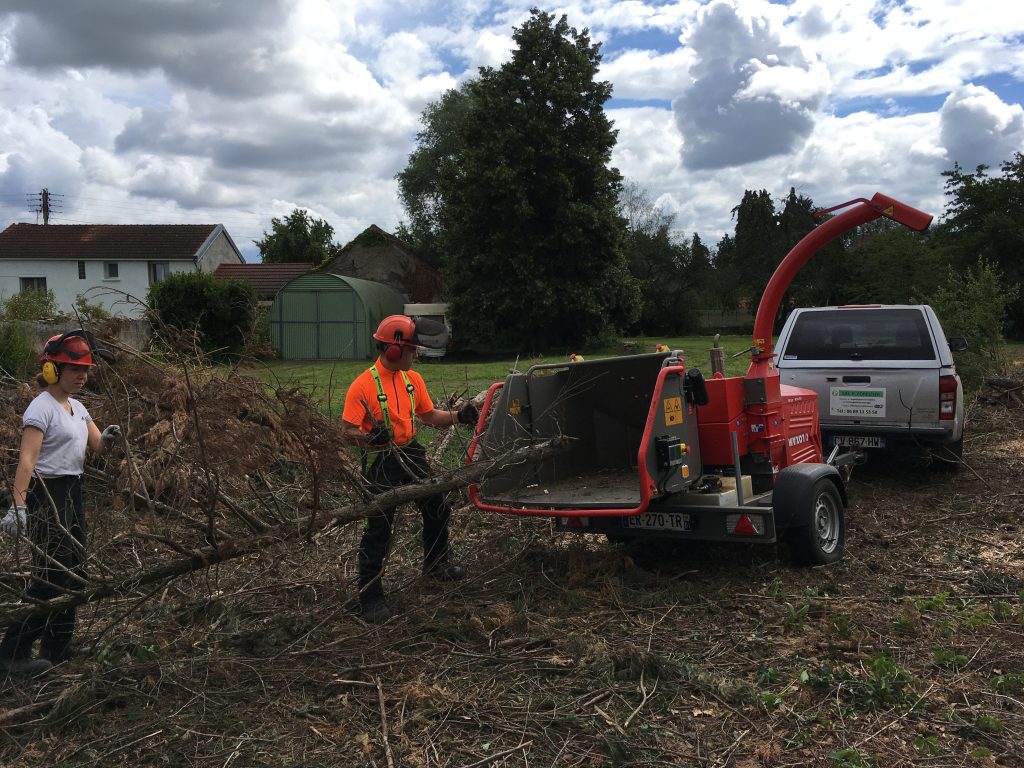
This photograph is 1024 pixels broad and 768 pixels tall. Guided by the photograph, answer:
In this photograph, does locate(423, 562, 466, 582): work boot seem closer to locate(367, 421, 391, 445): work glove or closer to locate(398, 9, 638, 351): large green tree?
locate(367, 421, 391, 445): work glove

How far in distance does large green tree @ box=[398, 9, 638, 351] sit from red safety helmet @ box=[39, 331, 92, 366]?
28376mm

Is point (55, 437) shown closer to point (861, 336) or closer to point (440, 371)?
point (861, 336)

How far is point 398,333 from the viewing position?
5.37m

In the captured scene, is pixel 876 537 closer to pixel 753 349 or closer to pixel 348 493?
pixel 753 349

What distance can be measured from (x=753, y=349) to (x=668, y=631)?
2565 millimetres

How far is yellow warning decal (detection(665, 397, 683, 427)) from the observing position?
5.48 meters

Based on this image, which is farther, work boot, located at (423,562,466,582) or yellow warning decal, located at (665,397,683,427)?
work boot, located at (423,562,466,582)

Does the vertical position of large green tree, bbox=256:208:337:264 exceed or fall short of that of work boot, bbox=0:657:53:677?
it exceeds it

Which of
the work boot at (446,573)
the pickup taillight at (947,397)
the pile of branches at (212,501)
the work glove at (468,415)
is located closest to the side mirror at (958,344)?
the pickup taillight at (947,397)

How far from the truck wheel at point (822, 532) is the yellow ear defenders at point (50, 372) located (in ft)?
14.9

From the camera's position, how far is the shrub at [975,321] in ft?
44.4

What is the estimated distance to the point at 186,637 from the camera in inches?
190

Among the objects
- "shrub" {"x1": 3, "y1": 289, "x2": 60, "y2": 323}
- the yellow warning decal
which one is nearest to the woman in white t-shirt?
the yellow warning decal

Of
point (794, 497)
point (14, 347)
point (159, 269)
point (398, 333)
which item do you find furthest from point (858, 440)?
point (159, 269)
